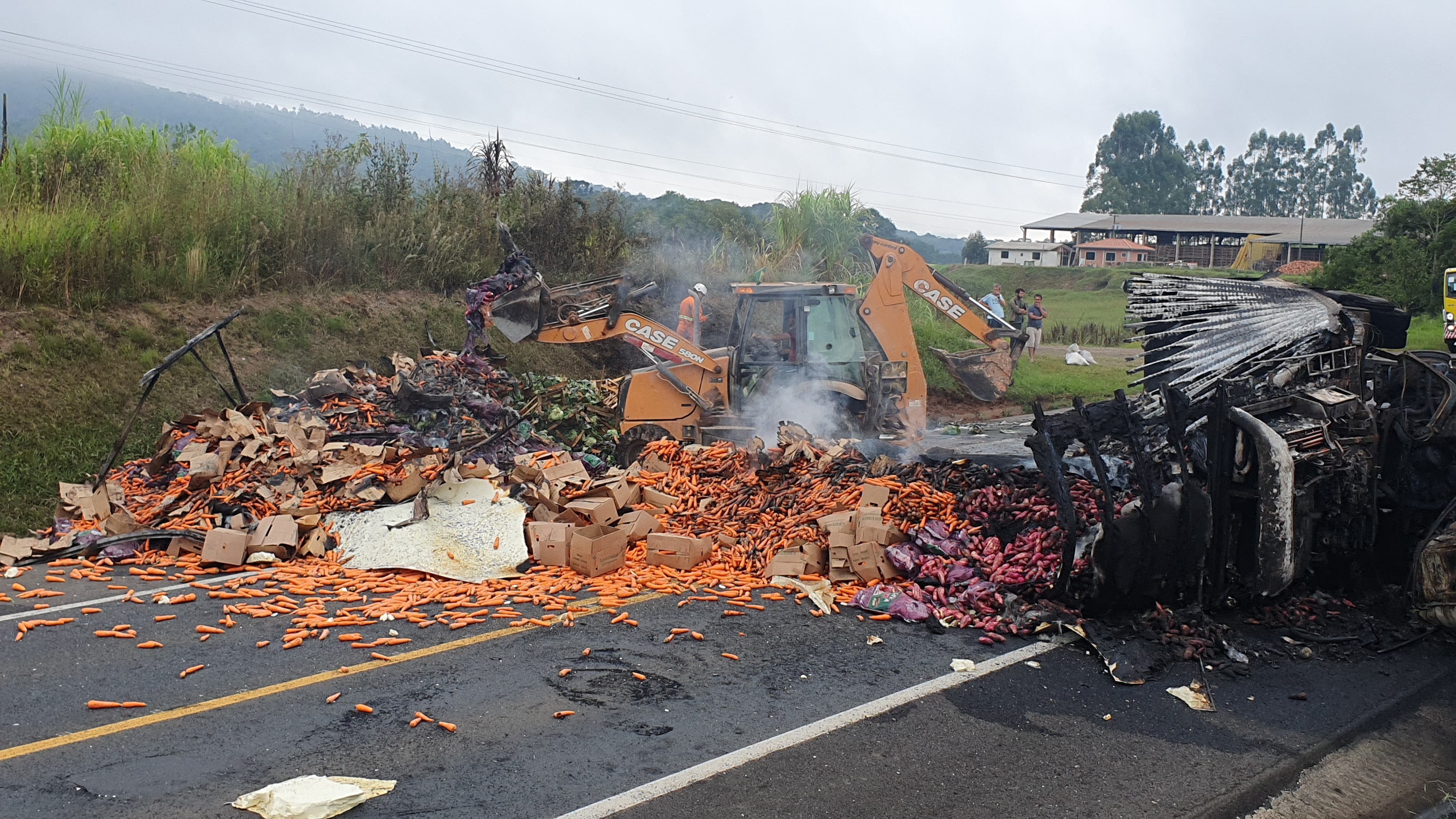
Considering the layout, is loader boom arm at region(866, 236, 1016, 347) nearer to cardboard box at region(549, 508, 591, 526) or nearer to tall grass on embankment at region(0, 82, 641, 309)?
cardboard box at region(549, 508, 591, 526)

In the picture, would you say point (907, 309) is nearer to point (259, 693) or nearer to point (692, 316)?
point (692, 316)

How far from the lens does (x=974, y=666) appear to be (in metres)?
6.06

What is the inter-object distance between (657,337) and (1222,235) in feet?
216

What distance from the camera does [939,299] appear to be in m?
11.8

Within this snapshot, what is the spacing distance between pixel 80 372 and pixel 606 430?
20.2 ft

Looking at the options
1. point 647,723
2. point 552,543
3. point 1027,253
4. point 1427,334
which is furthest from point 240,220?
point 1027,253

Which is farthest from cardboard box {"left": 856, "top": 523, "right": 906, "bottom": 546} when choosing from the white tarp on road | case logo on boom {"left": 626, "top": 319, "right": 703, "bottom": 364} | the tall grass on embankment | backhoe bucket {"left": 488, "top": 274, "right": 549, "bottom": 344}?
the tall grass on embankment

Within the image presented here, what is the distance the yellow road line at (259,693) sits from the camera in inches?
191

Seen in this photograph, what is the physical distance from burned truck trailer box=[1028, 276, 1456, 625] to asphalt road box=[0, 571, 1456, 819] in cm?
71

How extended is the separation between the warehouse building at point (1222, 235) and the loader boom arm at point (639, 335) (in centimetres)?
5400

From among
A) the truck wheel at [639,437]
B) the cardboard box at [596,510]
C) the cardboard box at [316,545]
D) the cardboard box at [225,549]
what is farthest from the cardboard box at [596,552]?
the truck wheel at [639,437]

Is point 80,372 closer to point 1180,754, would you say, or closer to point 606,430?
point 606,430

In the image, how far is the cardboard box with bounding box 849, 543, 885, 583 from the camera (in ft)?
24.9

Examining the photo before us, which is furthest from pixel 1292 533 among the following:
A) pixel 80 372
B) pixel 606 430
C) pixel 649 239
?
pixel 649 239
